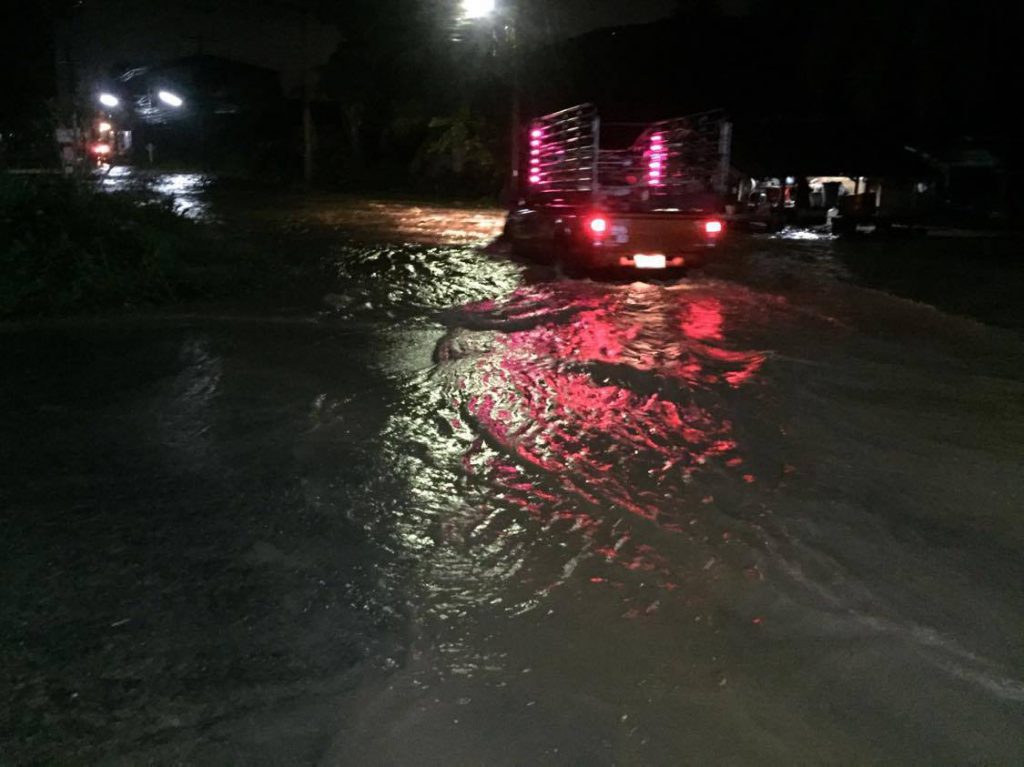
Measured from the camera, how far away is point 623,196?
1427 cm

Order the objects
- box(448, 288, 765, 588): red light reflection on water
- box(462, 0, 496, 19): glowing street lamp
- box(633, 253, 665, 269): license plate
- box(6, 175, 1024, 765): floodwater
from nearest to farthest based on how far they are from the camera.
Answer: box(6, 175, 1024, 765): floodwater → box(448, 288, 765, 588): red light reflection on water → box(633, 253, 665, 269): license plate → box(462, 0, 496, 19): glowing street lamp

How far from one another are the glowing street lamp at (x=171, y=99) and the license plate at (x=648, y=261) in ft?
203

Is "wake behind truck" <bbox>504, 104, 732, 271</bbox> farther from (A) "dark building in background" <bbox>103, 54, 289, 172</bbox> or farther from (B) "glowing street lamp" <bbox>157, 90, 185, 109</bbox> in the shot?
(B) "glowing street lamp" <bbox>157, 90, 185, 109</bbox>

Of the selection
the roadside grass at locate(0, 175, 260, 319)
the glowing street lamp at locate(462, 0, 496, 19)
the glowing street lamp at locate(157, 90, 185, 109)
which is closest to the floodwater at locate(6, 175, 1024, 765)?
the roadside grass at locate(0, 175, 260, 319)

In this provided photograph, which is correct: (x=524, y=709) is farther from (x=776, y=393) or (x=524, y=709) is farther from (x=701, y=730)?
(x=776, y=393)

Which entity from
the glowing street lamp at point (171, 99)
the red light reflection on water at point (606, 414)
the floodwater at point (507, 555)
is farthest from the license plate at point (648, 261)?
the glowing street lamp at point (171, 99)

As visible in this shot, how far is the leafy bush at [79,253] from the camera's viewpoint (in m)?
10.8

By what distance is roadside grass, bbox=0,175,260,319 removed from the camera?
10.8 meters

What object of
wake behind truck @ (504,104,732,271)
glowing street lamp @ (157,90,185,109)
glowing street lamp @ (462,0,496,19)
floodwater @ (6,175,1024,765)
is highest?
glowing street lamp @ (157,90,185,109)

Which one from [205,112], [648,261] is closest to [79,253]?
[648,261]

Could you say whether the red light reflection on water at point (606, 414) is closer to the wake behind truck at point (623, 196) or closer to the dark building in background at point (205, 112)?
the wake behind truck at point (623, 196)

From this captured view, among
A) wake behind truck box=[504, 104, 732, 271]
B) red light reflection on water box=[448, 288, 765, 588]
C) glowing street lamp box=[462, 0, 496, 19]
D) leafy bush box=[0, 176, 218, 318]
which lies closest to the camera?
red light reflection on water box=[448, 288, 765, 588]

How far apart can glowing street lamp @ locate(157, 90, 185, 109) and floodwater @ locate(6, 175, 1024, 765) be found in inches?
2515

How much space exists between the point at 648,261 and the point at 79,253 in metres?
8.03
